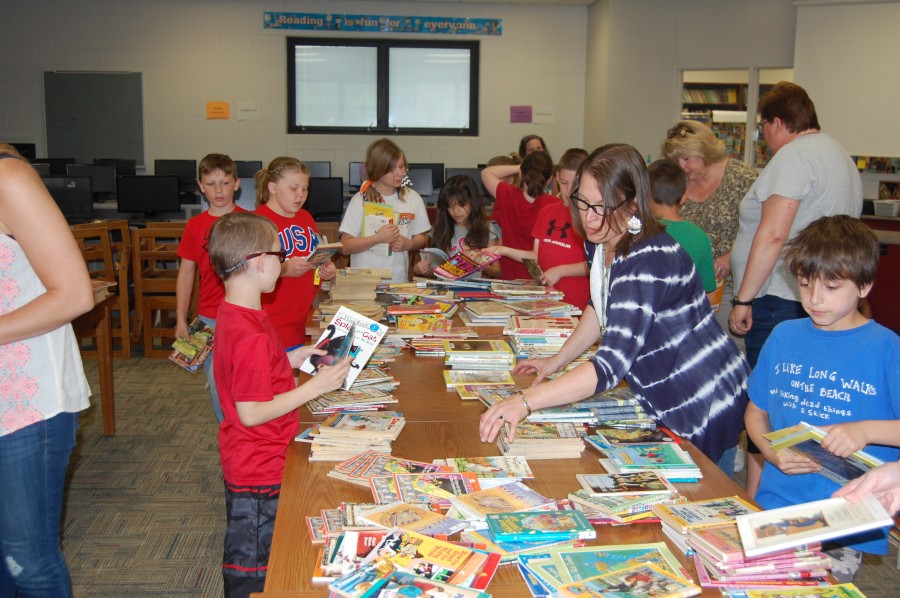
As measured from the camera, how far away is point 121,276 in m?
5.90

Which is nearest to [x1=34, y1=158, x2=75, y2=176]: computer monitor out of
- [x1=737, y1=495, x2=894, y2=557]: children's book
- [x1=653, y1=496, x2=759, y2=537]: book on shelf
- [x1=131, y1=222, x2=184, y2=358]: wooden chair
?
[x1=131, y1=222, x2=184, y2=358]: wooden chair

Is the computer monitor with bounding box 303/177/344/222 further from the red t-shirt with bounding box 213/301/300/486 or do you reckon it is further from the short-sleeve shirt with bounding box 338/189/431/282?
the red t-shirt with bounding box 213/301/300/486

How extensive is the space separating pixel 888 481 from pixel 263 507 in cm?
152

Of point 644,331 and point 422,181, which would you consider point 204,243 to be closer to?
point 644,331

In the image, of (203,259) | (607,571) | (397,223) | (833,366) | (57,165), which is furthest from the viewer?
(57,165)

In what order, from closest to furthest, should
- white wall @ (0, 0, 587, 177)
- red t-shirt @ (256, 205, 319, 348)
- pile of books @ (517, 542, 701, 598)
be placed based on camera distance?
pile of books @ (517, 542, 701, 598)
red t-shirt @ (256, 205, 319, 348)
white wall @ (0, 0, 587, 177)

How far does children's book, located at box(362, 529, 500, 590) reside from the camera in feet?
4.73

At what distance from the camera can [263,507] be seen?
221cm

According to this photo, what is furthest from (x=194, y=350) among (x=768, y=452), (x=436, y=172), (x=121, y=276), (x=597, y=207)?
(x=436, y=172)

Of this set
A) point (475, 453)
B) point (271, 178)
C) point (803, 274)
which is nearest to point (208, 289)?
point (271, 178)

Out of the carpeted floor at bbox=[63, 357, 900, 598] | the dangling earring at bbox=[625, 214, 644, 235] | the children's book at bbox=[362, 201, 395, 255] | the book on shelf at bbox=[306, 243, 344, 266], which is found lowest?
the carpeted floor at bbox=[63, 357, 900, 598]

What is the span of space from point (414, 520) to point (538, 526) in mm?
250

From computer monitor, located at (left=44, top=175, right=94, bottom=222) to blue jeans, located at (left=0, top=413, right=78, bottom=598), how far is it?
6.11 metres

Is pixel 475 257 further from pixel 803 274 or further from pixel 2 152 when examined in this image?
pixel 2 152
